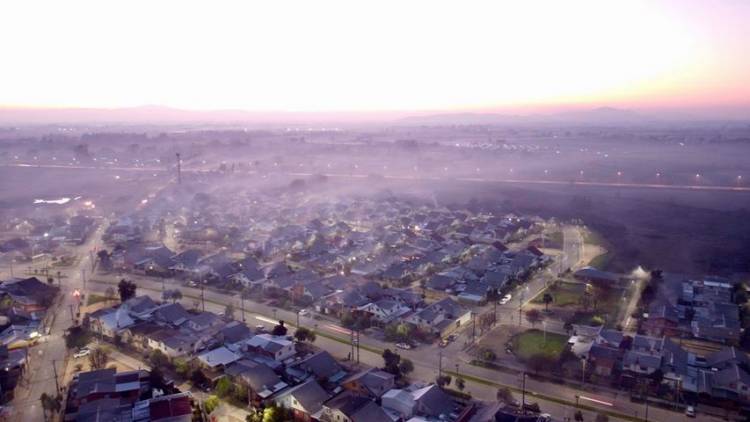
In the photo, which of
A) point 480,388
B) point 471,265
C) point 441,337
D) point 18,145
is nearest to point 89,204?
point 471,265

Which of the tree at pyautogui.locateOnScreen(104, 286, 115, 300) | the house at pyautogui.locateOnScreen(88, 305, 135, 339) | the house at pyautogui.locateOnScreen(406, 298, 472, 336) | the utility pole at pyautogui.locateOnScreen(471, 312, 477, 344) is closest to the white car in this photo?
the house at pyautogui.locateOnScreen(88, 305, 135, 339)

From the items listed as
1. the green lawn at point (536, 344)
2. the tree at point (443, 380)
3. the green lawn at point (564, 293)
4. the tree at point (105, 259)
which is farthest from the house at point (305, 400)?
the tree at point (105, 259)

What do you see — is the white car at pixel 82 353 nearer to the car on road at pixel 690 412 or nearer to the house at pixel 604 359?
the house at pixel 604 359

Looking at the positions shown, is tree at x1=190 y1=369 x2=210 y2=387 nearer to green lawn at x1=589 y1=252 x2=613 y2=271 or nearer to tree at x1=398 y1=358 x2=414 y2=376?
tree at x1=398 y1=358 x2=414 y2=376

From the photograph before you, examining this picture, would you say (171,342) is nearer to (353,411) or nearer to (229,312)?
(229,312)

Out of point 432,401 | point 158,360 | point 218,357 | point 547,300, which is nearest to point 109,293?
point 158,360

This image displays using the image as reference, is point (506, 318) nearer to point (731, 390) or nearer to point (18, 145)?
point (731, 390)
